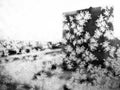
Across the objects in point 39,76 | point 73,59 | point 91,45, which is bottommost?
point 39,76

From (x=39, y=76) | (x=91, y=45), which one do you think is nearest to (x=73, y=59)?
(x=91, y=45)

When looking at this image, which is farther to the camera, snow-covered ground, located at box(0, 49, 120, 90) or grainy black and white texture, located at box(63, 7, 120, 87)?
snow-covered ground, located at box(0, 49, 120, 90)

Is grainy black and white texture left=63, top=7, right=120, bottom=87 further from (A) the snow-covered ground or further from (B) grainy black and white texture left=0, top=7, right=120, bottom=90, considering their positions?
(A) the snow-covered ground

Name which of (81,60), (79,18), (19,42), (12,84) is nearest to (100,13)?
(79,18)

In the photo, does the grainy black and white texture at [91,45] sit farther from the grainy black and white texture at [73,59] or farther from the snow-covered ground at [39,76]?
the snow-covered ground at [39,76]

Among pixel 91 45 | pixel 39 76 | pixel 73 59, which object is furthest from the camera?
pixel 39 76

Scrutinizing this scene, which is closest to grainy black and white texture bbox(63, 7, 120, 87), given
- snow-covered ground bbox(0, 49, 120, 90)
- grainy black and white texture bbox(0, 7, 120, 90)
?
grainy black and white texture bbox(0, 7, 120, 90)

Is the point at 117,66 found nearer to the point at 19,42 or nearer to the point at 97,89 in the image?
the point at 97,89

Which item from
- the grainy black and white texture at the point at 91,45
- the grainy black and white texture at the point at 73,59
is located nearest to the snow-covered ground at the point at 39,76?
the grainy black and white texture at the point at 73,59

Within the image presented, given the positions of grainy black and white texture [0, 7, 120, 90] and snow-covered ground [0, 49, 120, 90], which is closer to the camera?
grainy black and white texture [0, 7, 120, 90]

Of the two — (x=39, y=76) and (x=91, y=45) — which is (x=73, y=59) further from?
(x=39, y=76)

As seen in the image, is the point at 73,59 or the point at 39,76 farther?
the point at 39,76

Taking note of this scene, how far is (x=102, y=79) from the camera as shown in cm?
372

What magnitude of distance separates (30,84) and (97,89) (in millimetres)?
1521
